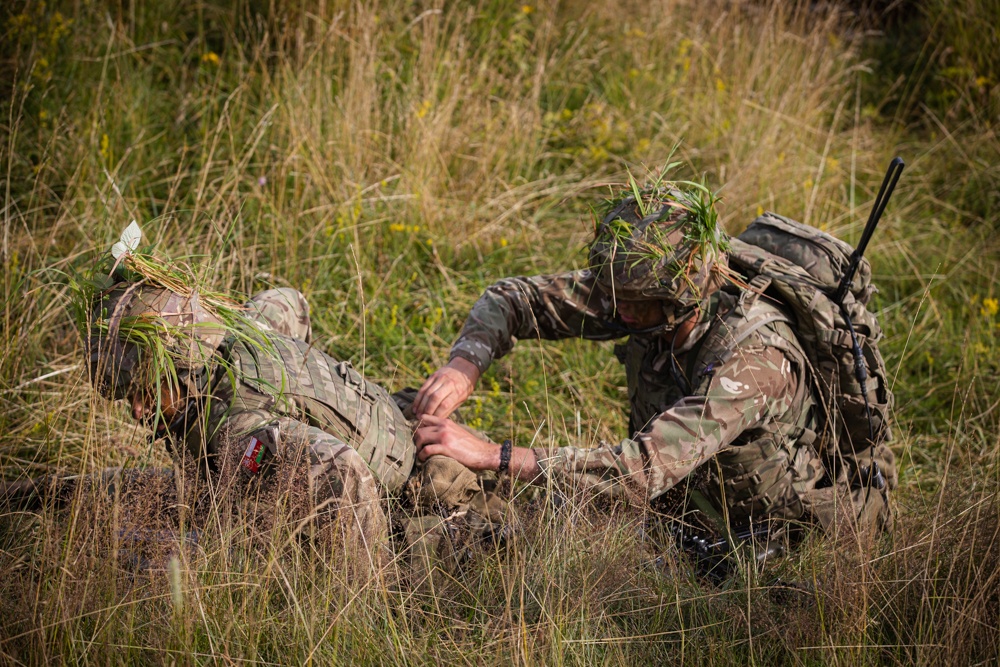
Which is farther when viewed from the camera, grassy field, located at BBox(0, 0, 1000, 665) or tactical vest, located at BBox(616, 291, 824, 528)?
tactical vest, located at BBox(616, 291, 824, 528)

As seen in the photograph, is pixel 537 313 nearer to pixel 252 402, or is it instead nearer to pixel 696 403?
pixel 696 403

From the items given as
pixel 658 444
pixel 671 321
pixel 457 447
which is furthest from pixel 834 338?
pixel 457 447

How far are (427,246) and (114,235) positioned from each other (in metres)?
1.72

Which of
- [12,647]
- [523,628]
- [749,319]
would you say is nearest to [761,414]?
[749,319]

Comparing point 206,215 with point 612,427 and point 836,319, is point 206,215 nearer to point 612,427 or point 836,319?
point 612,427

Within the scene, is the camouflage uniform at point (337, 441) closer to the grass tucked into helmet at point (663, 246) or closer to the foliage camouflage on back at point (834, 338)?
the grass tucked into helmet at point (663, 246)

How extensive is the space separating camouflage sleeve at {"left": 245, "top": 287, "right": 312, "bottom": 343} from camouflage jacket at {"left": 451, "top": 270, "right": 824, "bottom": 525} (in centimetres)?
67

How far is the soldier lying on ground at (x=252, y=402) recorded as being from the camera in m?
2.87

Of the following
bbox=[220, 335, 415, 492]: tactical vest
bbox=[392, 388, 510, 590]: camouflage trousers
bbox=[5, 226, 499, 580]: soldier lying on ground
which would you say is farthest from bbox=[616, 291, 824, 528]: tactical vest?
bbox=[220, 335, 415, 492]: tactical vest

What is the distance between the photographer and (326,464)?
2.87m

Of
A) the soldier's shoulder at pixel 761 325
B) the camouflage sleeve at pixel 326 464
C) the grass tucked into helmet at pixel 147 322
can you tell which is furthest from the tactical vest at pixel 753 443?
the grass tucked into helmet at pixel 147 322

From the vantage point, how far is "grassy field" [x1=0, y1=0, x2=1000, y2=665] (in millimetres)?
2719

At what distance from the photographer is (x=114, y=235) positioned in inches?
192

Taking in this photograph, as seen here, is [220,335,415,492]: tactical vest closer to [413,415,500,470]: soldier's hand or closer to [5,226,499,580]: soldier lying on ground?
[5,226,499,580]: soldier lying on ground
